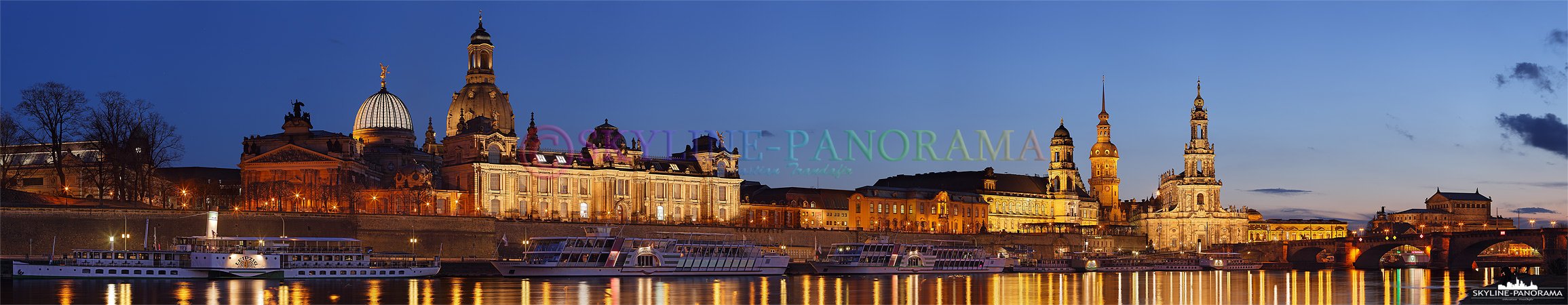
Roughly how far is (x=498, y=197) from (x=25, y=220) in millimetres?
39106

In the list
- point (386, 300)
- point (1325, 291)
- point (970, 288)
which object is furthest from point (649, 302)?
point (1325, 291)

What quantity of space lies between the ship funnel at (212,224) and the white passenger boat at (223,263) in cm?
4

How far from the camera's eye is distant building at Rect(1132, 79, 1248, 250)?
167 m

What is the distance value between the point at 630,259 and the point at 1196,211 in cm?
9731

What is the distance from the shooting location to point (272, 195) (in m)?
105

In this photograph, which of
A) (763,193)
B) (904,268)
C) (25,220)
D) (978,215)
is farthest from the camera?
(978,215)

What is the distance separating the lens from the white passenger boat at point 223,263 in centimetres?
7356

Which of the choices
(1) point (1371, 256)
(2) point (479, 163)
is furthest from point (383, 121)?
(1) point (1371, 256)

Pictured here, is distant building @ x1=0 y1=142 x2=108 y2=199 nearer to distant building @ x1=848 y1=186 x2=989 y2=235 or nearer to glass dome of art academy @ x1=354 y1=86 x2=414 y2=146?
glass dome of art academy @ x1=354 y1=86 x2=414 y2=146

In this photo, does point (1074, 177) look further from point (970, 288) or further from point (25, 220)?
point (25, 220)

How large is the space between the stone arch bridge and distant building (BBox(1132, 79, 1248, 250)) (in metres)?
6.81

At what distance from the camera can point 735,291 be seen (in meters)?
69.8

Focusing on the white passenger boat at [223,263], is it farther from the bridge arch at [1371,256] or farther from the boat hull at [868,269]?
the bridge arch at [1371,256]

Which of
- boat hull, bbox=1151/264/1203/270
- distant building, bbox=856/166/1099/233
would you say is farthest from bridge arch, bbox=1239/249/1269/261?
boat hull, bbox=1151/264/1203/270
